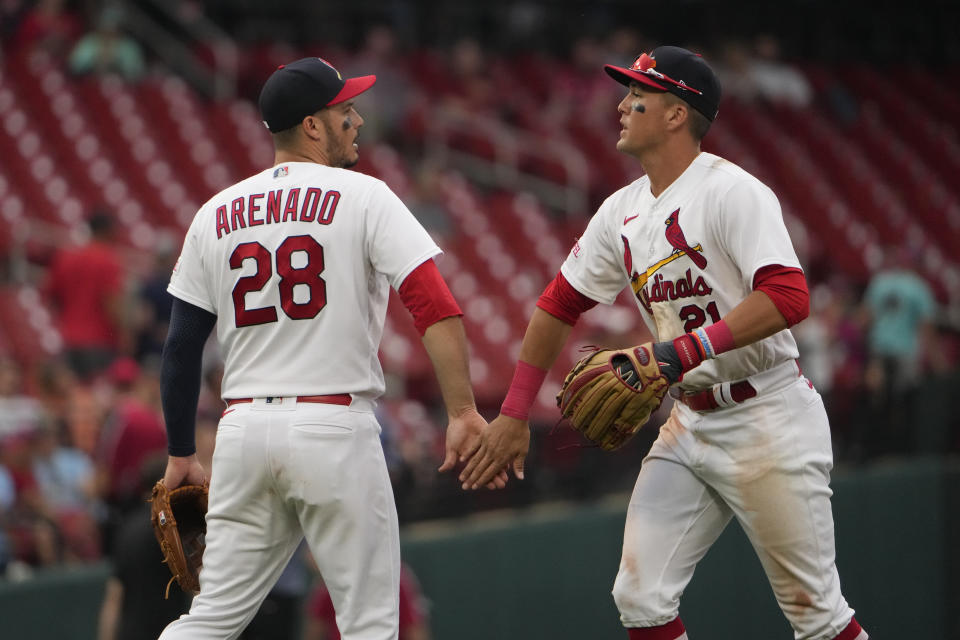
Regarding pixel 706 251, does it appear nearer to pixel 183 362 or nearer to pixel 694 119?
pixel 694 119

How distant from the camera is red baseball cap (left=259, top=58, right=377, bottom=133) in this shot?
3.87 m

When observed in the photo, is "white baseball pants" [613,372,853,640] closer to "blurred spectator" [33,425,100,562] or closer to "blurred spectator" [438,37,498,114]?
"blurred spectator" [33,425,100,562]

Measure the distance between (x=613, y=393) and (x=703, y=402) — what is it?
393 millimetres

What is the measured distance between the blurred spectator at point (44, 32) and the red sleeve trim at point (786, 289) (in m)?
9.62

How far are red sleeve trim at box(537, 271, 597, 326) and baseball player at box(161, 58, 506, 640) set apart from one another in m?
0.69

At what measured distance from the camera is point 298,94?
386 cm

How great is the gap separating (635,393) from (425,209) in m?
7.97

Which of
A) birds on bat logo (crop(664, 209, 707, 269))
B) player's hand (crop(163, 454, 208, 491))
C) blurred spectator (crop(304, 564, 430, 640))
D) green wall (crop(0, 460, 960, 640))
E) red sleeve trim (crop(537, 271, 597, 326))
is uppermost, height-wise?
birds on bat logo (crop(664, 209, 707, 269))

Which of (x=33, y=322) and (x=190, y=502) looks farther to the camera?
(x=33, y=322)

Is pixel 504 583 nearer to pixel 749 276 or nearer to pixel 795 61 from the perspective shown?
pixel 749 276

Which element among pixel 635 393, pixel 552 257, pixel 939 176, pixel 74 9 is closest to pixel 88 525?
pixel 635 393

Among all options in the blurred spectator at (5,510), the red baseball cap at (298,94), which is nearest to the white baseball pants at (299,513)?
the red baseball cap at (298,94)

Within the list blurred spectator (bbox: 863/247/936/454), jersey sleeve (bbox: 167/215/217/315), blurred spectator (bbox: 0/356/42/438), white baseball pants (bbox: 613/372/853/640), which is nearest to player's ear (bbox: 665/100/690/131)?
white baseball pants (bbox: 613/372/853/640)

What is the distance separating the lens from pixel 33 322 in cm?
899
